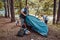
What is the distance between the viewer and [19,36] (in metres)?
9.91

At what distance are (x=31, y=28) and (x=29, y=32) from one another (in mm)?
619

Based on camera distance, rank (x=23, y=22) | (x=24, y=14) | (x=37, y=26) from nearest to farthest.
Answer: (x=24, y=14), (x=37, y=26), (x=23, y=22)

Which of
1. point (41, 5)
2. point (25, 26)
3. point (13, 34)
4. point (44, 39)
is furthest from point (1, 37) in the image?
point (41, 5)

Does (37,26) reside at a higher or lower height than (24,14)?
lower

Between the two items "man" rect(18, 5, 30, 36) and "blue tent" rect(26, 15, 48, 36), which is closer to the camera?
"man" rect(18, 5, 30, 36)

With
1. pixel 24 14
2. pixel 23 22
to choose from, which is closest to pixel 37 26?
pixel 23 22

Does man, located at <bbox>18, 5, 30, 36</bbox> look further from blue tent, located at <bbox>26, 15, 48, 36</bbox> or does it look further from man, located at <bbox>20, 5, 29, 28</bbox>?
blue tent, located at <bbox>26, 15, 48, 36</bbox>

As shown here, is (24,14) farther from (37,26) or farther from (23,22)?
(37,26)

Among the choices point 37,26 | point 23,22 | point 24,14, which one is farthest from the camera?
point 23,22

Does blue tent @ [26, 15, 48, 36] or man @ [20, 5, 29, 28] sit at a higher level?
man @ [20, 5, 29, 28]

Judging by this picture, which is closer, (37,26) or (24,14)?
(24,14)

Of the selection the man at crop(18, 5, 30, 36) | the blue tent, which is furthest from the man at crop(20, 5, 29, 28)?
the blue tent

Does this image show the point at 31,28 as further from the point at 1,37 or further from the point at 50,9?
the point at 50,9

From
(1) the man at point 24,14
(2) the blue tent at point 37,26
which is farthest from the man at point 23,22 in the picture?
(2) the blue tent at point 37,26
